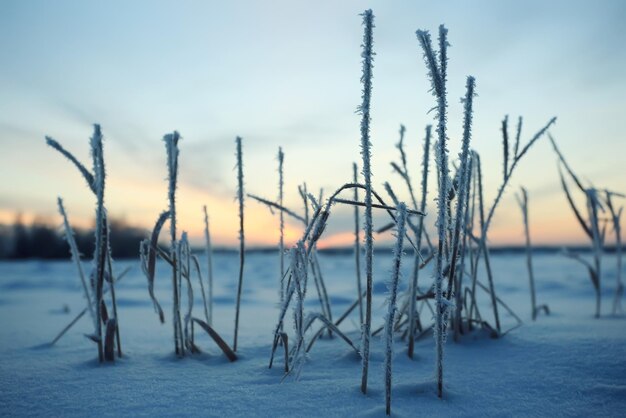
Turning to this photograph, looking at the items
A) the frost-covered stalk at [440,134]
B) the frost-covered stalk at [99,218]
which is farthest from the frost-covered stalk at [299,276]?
the frost-covered stalk at [99,218]

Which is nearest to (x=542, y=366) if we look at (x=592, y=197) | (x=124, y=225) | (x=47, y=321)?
(x=592, y=197)

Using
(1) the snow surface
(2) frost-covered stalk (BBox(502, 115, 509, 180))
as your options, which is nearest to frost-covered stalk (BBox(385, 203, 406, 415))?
(1) the snow surface

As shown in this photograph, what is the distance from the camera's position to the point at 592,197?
2031 mm

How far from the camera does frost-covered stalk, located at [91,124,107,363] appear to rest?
4.48ft

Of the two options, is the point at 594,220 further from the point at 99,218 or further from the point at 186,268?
the point at 99,218

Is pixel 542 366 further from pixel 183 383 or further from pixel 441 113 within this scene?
pixel 183 383

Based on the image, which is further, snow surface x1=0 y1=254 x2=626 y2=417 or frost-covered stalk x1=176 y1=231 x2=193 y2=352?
frost-covered stalk x1=176 y1=231 x2=193 y2=352

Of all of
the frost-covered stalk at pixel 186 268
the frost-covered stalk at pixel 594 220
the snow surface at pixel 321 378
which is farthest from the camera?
the frost-covered stalk at pixel 594 220

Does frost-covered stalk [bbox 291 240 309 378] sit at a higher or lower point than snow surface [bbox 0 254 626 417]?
higher

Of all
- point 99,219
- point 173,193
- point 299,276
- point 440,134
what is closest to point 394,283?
point 299,276

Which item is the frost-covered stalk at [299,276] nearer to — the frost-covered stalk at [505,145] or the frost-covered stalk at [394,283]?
the frost-covered stalk at [394,283]

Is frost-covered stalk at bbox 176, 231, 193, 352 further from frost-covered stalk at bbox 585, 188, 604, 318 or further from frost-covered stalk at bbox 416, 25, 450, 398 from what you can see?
frost-covered stalk at bbox 585, 188, 604, 318

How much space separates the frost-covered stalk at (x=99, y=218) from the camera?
53.7 inches

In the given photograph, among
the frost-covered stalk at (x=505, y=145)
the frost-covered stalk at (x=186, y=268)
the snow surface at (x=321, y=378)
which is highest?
the frost-covered stalk at (x=505, y=145)
